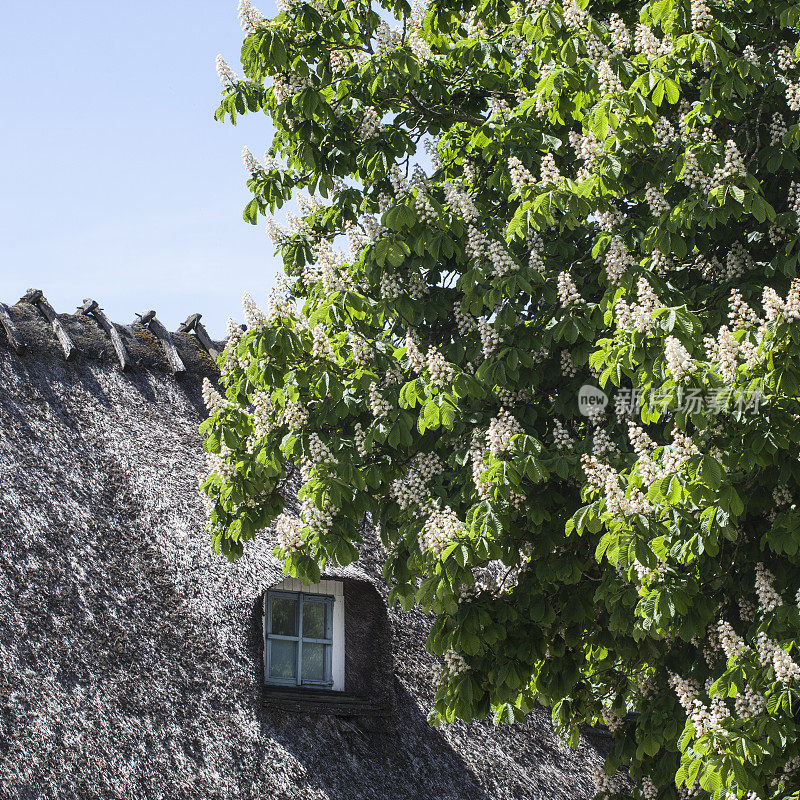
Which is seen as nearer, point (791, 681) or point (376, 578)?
point (791, 681)

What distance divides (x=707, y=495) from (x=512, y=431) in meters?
1.41

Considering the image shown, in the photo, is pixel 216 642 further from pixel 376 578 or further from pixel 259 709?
pixel 376 578

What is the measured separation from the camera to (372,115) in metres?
7.25

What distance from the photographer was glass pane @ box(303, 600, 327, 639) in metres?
9.34

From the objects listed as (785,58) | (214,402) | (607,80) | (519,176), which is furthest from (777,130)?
(214,402)

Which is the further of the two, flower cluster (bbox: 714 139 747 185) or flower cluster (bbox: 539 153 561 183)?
flower cluster (bbox: 539 153 561 183)

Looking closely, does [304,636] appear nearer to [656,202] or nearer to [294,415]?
[294,415]

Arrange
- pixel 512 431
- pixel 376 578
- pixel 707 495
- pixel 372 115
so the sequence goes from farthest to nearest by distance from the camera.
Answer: pixel 376 578 → pixel 372 115 → pixel 512 431 → pixel 707 495

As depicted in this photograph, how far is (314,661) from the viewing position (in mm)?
9250

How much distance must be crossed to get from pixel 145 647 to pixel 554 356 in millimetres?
3755

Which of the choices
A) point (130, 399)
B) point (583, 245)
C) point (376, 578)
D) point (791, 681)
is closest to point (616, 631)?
point (791, 681)

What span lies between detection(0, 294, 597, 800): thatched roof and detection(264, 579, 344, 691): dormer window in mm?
329

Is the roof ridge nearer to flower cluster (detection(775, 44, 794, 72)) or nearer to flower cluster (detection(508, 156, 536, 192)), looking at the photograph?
flower cluster (detection(508, 156, 536, 192))

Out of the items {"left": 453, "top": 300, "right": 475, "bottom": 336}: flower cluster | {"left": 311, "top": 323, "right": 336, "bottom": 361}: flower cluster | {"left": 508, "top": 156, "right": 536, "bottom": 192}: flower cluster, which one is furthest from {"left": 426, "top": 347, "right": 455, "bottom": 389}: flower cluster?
{"left": 508, "top": 156, "right": 536, "bottom": 192}: flower cluster
